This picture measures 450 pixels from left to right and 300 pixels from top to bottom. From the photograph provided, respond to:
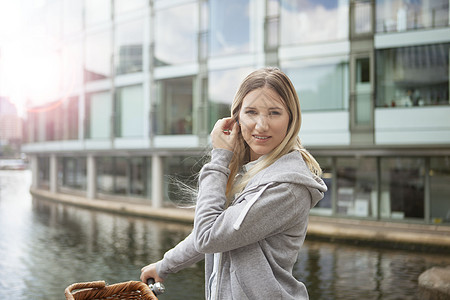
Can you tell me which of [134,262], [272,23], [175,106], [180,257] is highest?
[272,23]

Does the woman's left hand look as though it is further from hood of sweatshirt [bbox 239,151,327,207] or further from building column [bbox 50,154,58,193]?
building column [bbox 50,154,58,193]

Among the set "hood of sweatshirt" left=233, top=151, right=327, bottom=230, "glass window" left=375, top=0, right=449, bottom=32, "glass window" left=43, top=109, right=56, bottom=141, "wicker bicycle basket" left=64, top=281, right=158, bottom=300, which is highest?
"glass window" left=375, top=0, right=449, bottom=32

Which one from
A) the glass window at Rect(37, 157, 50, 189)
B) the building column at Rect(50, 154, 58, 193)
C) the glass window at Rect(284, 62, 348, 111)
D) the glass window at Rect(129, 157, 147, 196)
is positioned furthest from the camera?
the glass window at Rect(37, 157, 50, 189)

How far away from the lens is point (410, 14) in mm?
15312

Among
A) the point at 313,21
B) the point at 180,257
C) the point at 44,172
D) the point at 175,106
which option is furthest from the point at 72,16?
the point at 180,257

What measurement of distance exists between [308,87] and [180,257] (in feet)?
51.4

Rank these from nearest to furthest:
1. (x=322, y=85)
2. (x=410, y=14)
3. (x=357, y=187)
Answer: (x=410, y=14) < (x=357, y=187) < (x=322, y=85)

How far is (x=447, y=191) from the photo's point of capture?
596 inches

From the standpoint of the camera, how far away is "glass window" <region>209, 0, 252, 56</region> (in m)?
18.3

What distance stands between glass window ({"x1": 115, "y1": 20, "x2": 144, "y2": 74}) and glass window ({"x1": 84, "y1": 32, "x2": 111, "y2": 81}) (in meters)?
1.02

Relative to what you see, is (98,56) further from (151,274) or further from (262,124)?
(262,124)

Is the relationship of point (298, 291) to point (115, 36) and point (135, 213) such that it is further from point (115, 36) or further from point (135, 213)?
point (115, 36)

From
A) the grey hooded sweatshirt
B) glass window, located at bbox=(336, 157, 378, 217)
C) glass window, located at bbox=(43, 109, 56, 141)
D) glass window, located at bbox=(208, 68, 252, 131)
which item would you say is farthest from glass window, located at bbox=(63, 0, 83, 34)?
the grey hooded sweatshirt

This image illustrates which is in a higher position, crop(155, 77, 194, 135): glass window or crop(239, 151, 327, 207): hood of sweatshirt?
crop(155, 77, 194, 135): glass window
